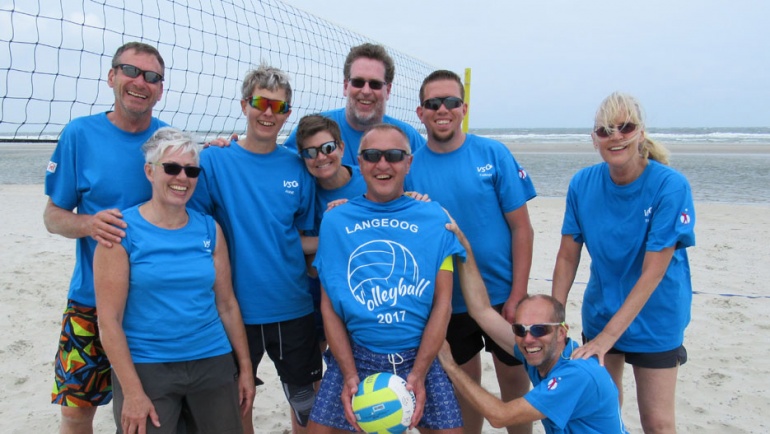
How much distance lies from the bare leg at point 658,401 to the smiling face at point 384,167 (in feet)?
4.40

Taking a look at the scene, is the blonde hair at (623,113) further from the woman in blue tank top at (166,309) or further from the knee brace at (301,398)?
the knee brace at (301,398)

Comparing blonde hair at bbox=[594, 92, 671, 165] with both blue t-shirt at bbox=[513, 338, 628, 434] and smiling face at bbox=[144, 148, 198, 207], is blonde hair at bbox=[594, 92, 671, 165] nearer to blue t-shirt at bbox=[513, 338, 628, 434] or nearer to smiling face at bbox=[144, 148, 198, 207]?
blue t-shirt at bbox=[513, 338, 628, 434]

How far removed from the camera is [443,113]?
8.84 ft

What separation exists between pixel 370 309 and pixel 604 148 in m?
1.15

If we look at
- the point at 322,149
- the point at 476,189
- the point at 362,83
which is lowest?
the point at 476,189

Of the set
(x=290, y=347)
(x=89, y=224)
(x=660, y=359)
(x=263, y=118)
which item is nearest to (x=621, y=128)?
(x=660, y=359)

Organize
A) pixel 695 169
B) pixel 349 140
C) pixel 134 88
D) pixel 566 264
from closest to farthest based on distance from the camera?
pixel 134 88
pixel 566 264
pixel 349 140
pixel 695 169

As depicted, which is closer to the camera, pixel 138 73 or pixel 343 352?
pixel 343 352

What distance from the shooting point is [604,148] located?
2.41m

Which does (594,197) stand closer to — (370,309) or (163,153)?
(370,309)

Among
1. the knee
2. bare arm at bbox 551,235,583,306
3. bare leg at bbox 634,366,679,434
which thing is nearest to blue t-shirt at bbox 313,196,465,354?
bare arm at bbox 551,235,583,306

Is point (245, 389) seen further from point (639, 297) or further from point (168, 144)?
point (639, 297)

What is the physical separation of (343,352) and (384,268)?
36cm

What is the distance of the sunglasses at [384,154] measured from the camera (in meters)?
2.36
